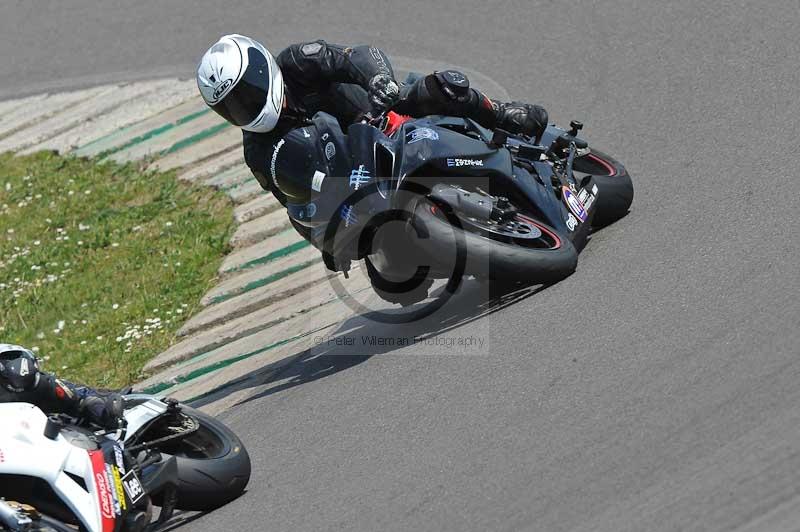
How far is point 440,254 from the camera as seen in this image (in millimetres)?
7324

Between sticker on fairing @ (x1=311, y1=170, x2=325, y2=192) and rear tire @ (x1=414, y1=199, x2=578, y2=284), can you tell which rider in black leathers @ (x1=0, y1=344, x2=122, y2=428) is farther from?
rear tire @ (x1=414, y1=199, x2=578, y2=284)

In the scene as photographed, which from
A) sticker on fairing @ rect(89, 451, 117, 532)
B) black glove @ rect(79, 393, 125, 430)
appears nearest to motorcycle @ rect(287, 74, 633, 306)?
black glove @ rect(79, 393, 125, 430)

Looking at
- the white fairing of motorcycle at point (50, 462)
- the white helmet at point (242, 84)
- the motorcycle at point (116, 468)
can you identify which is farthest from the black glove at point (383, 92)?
the white fairing of motorcycle at point (50, 462)

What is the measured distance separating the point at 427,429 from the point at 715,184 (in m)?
2.94

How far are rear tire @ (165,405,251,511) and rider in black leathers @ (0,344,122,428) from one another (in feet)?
1.38

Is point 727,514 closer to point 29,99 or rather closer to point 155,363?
point 155,363

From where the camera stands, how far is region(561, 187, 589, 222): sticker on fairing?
7.95 metres

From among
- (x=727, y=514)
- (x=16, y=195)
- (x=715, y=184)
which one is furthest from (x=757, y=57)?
(x=16, y=195)

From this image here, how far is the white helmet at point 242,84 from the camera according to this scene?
24.4ft

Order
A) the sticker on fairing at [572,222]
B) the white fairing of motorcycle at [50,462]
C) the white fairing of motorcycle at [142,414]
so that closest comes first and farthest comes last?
1. the white fairing of motorcycle at [50,462]
2. the white fairing of motorcycle at [142,414]
3. the sticker on fairing at [572,222]

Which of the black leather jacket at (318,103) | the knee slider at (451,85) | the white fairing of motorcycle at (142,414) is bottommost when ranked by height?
the white fairing of motorcycle at (142,414)

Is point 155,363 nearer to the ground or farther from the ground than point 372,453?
nearer to the ground

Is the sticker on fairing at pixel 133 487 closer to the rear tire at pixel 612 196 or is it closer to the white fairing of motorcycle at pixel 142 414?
the white fairing of motorcycle at pixel 142 414

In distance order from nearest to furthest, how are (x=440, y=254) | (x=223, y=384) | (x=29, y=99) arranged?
(x=440, y=254) < (x=223, y=384) < (x=29, y=99)
